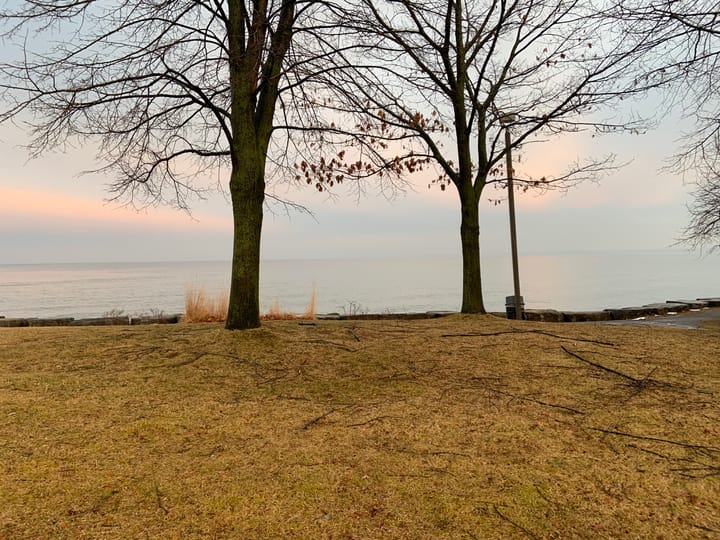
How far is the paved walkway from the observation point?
10581mm

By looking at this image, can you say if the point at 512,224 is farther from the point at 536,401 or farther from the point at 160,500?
the point at 160,500

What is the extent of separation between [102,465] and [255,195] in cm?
433

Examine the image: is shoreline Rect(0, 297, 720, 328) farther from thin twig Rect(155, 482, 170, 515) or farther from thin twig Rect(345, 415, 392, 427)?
thin twig Rect(155, 482, 170, 515)

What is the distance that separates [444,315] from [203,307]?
582 cm

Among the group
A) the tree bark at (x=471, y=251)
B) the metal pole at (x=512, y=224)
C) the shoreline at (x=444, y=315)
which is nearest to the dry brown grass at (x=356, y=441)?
the tree bark at (x=471, y=251)

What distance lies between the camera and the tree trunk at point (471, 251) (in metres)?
9.63

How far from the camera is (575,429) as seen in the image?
344 cm

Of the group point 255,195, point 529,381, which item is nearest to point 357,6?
point 255,195

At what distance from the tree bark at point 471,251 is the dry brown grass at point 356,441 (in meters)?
3.72

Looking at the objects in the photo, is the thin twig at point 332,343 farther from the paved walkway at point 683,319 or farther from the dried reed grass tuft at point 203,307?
the paved walkway at point 683,319

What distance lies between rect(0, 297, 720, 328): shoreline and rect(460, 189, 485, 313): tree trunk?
3.50 ft

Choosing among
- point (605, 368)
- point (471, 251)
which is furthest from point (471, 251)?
point (605, 368)

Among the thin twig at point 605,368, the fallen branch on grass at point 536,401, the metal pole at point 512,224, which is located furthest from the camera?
the metal pole at point 512,224

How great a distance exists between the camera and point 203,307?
1113cm
